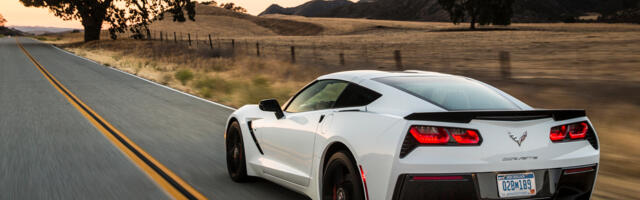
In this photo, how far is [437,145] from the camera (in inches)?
146

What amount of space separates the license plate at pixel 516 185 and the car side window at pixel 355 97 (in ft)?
3.56

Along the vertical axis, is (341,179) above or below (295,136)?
below

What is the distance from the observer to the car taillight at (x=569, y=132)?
3.95 metres

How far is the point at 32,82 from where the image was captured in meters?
20.0

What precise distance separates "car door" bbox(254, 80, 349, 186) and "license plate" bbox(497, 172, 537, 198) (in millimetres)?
1449

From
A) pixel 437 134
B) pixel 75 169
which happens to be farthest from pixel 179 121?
pixel 437 134

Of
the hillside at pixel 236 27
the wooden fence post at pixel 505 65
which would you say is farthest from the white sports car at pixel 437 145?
the hillside at pixel 236 27

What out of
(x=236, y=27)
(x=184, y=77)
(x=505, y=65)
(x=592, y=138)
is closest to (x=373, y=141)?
(x=592, y=138)

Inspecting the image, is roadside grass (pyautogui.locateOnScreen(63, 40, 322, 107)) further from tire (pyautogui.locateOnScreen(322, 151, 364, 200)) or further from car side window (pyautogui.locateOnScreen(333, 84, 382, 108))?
tire (pyautogui.locateOnScreen(322, 151, 364, 200))

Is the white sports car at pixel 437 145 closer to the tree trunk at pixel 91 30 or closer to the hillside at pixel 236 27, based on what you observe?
the tree trunk at pixel 91 30

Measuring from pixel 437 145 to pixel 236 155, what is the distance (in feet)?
10.2

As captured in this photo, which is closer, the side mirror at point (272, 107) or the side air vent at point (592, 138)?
the side air vent at point (592, 138)

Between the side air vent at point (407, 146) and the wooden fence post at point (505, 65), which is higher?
the side air vent at point (407, 146)

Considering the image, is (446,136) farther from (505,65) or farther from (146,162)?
(505,65)
